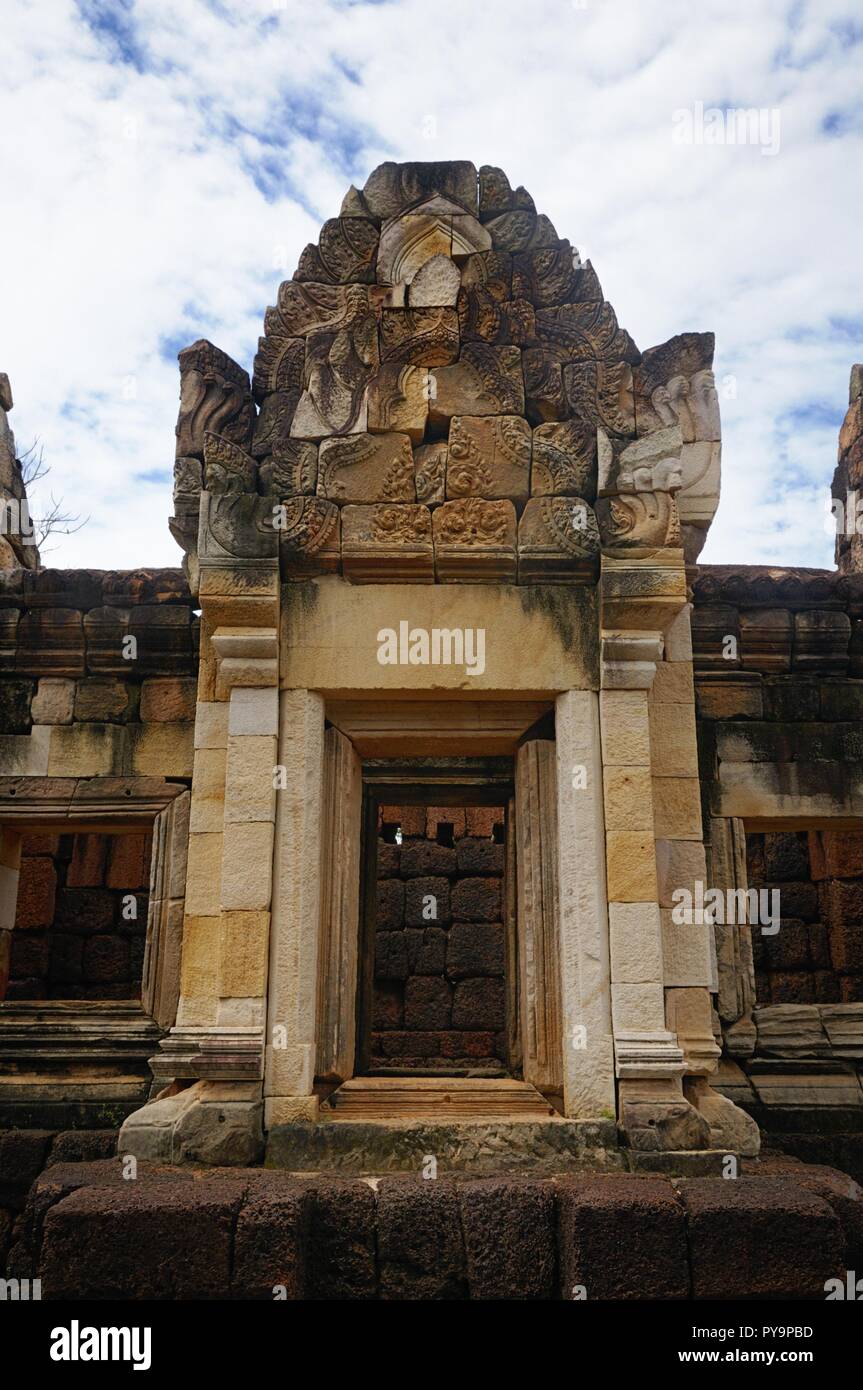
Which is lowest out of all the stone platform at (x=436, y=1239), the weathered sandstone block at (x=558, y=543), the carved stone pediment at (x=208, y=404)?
the stone platform at (x=436, y=1239)

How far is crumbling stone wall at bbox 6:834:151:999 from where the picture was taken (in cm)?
1007

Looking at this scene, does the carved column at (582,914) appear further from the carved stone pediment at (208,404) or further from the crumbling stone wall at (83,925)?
the crumbling stone wall at (83,925)

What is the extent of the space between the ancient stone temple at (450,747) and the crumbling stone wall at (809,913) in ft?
8.94

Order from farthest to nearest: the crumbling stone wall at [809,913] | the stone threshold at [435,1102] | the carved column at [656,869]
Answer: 1. the crumbling stone wall at [809,913]
2. the stone threshold at [435,1102]
3. the carved column at [656,869]

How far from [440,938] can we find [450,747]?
6.94 meters

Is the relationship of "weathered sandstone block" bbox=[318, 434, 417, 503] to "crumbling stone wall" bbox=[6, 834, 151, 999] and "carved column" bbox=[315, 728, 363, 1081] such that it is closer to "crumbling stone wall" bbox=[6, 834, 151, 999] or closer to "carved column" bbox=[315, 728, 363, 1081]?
"carved column" bbox=[315, 728, 363, 1081]

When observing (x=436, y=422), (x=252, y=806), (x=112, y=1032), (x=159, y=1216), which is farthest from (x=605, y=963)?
(x=112, y=1032)

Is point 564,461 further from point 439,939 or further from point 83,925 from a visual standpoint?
point 439,939

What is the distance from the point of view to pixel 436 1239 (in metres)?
4.39

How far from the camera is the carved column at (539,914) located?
5.67 metres

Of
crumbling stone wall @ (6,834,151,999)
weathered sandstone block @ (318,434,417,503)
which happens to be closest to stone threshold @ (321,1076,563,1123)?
weathered sandstone block @ (318,434,417,503)

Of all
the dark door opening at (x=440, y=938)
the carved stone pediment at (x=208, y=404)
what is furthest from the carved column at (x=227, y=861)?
the dark door opening at (x=440, y=938)

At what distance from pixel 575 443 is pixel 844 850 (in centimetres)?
562

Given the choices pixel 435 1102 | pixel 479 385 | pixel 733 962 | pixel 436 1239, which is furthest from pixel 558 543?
pixel 436 1239
